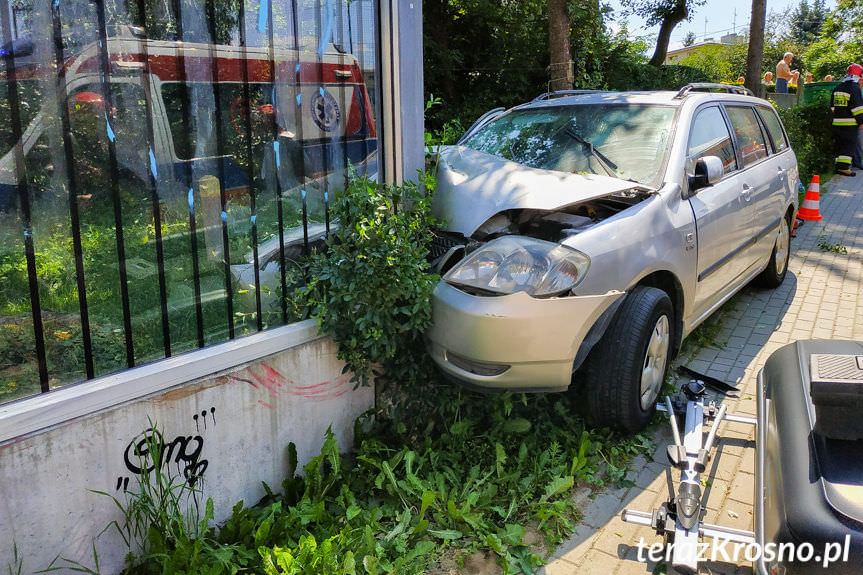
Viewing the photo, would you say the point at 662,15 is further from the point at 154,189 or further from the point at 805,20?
the point at 805,20

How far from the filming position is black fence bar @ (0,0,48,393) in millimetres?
2535

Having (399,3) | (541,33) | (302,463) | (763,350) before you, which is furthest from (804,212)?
(302,463)

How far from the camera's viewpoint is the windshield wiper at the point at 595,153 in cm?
435

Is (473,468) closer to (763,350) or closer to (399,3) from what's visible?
(399,3)

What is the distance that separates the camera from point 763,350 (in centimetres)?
525

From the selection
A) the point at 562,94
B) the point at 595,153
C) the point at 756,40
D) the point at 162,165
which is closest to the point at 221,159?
the point at 162,165

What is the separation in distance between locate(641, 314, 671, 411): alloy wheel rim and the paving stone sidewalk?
25cm

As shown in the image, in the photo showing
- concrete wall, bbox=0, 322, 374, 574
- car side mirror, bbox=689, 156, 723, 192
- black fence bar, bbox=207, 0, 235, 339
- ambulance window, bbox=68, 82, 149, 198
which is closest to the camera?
concrete wall, bbox=0, 322, 374, 574

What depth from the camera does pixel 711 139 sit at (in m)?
4.86

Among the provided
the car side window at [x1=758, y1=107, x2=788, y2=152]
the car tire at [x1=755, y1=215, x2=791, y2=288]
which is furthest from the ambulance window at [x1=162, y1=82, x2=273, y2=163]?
the car tire at [x1=755, y1=215, x2=791, y2=288]

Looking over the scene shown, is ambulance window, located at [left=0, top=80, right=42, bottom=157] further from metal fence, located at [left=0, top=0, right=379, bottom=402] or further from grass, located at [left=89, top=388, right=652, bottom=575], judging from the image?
grass, located at [left=89, top=388, right=652, bottom=575]

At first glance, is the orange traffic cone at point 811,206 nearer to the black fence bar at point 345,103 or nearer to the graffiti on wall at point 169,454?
the black fence bar at point 345,103

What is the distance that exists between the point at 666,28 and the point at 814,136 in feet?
24.6

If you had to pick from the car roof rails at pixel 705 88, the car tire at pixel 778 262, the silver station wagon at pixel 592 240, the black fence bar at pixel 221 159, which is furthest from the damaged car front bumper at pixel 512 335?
the car tire at pixel 778 262
